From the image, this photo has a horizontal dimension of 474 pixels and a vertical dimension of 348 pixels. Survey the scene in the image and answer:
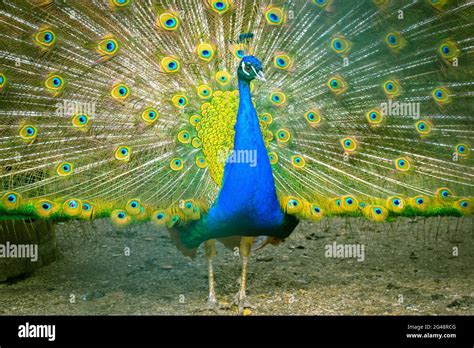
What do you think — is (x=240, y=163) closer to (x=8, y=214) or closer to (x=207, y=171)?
(x=207, y=171)

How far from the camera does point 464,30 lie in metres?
3.89

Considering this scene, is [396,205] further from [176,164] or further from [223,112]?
[176,164]

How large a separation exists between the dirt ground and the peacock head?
4.71ft

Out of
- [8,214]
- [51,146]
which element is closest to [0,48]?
[51,146]

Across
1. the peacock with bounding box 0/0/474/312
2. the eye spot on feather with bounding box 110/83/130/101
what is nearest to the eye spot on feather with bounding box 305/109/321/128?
the peacock with bounding box 0/0/474/312

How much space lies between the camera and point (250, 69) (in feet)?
10.5

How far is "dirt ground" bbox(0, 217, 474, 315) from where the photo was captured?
403 cm

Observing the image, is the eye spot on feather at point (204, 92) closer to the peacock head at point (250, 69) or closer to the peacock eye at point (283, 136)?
the peacock head at point (250, 69)

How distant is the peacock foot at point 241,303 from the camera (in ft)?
13.0

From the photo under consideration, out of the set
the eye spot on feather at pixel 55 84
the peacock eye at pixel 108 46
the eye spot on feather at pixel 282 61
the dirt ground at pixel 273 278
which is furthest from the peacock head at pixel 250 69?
the dirt ground at pixel 273 278

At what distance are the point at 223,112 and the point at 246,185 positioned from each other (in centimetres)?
53

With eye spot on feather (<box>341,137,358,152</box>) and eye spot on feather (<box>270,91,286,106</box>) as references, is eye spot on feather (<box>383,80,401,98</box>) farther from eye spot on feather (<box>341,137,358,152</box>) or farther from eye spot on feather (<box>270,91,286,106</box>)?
eye spot on feather (<box>270,91,286,106</box>)

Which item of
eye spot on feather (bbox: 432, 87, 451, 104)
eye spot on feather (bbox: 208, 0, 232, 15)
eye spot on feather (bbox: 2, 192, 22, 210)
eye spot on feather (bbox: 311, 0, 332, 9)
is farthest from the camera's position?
eye spot on feather (bbox: 432, 87, 451, 104)

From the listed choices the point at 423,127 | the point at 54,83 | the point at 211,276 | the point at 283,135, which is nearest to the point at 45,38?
the point at 54,83
